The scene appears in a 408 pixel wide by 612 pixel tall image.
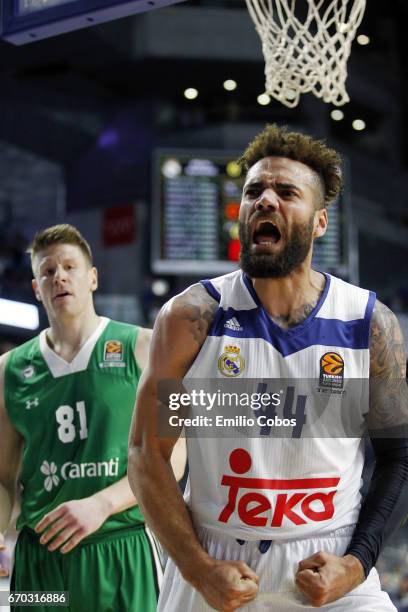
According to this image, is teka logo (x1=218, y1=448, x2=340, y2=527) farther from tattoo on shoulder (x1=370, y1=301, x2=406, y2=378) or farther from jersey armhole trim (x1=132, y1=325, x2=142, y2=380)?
jersey armhole trim (x1=132, y1=325, x2=142, y2=380)

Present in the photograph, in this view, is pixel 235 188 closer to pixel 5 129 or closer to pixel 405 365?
pixel 5 129

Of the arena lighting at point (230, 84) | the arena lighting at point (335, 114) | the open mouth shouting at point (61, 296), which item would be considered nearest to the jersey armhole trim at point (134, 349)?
the open mouth shouting at point (61, 296)

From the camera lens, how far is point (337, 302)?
11.2 ft

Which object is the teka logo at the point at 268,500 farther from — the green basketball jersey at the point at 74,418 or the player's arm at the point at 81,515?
the green basketball jersey at the point at 74,418

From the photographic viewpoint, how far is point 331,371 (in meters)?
3.27

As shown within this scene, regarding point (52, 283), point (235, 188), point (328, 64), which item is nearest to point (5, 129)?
point (235, 188)

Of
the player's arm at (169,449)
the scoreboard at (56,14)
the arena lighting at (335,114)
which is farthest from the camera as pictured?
the arena lighting at (335,114)

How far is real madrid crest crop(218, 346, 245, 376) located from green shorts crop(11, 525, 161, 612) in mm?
1616

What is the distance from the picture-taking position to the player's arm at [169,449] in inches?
122

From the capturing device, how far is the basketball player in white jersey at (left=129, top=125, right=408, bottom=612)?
3115 millimetres

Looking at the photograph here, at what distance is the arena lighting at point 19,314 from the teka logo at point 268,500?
9337mm

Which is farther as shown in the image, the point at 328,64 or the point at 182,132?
the point at 182,132

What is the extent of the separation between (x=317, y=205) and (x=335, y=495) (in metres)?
0.95

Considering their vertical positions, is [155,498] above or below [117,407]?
below
